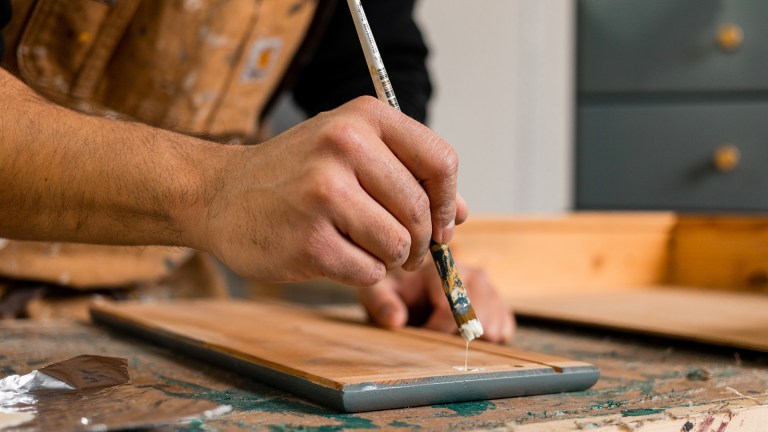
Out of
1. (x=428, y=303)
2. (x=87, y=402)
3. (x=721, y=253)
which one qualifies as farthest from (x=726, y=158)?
(x=87, y=402)

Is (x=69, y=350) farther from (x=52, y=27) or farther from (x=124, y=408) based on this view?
(x=52, y=27)

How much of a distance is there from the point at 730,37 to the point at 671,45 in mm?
129

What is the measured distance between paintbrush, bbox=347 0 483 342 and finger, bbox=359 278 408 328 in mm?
205

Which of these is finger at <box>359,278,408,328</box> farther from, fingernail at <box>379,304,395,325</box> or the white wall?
the white wall

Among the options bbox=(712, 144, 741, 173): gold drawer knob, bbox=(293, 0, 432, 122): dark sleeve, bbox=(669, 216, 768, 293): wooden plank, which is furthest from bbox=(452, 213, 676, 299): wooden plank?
bbox=(712, 144, 741, 173): gold drawer knob

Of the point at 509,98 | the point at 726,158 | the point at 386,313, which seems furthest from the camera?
the point at 509,98

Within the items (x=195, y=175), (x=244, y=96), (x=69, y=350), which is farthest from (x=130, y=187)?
(x=244, y=96)

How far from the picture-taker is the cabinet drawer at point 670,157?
1.84 meters

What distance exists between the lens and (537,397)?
58 centimetres

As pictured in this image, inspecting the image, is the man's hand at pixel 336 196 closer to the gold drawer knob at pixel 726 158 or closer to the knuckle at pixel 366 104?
the knuckle at pixel 366 104

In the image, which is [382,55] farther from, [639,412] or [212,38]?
[639,412]

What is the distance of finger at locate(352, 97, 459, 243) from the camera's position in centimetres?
55

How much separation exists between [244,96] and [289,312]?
15.8 inches

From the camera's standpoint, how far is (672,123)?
6.34 feet
